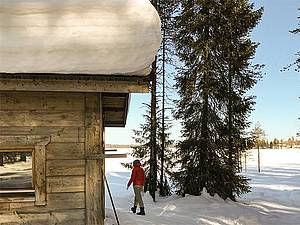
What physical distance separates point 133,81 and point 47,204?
99.1 inches

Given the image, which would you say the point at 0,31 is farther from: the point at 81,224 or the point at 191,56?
the point at 191,56

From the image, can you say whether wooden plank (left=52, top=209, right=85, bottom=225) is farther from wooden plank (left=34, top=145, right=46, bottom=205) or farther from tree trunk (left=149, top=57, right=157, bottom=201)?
tree trunk (left=149, top=57, right=157, bottom=201)

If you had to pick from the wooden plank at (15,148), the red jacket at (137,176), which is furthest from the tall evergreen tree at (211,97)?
the wooden plank at (15,148)

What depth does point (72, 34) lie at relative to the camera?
568 centimetres

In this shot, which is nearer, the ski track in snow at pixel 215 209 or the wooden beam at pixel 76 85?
the wooden beam at pixel 76 85

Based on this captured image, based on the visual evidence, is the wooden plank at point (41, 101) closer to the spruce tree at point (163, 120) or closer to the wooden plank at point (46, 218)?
the wooden plank at point (46, 218)

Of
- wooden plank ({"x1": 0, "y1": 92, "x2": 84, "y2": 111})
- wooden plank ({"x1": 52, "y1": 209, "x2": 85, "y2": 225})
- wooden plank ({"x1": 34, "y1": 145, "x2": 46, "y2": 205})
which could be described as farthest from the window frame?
wooden plank ({"x1": 0, "y1": 92, "x2": 84, "y2": 111})

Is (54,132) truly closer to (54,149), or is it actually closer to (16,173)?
(54,149)

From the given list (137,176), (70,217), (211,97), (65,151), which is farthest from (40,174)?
(211,97)

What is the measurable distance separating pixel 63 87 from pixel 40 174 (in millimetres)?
1610

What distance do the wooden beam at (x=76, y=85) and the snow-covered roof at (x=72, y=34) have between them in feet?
0.90

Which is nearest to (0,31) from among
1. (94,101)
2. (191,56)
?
(94,101)

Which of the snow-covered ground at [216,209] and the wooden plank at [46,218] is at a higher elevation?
the wooden plank at [46,218]

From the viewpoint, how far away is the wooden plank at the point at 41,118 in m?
6.75
